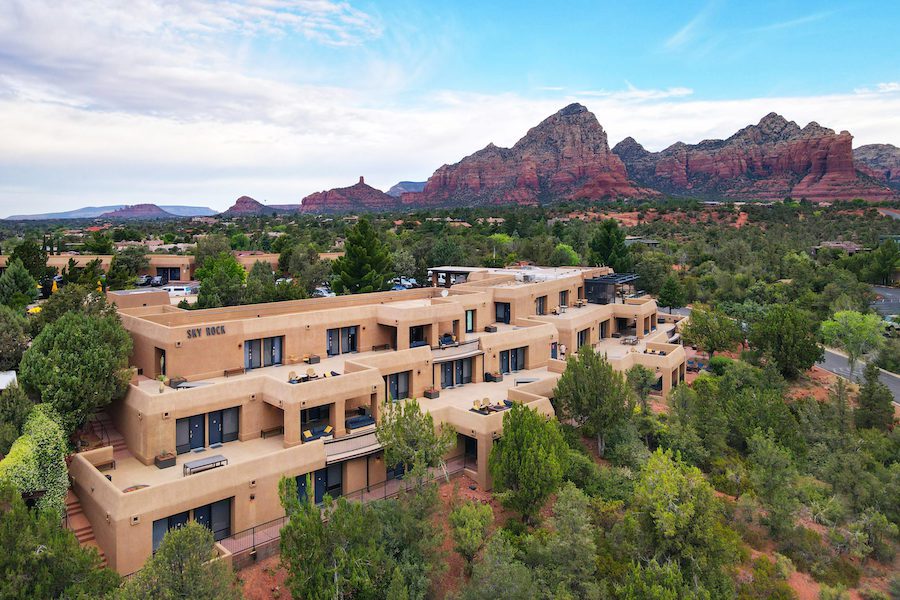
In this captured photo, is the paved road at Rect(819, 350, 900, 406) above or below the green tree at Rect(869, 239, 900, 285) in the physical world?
below

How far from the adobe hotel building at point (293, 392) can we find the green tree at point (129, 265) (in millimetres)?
23203

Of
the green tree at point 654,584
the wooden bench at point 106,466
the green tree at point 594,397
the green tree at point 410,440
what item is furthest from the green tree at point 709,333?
the wooden bench at point 106,466

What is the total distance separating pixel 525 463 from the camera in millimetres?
24500

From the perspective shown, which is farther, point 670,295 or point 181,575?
point 670,295

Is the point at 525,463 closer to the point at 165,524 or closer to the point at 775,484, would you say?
the point at 165,524

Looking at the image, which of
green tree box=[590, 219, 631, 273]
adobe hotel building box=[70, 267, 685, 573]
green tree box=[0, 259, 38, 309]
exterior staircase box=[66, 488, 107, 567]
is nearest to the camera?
exterior staircase box=[66, 488, 107, 567]

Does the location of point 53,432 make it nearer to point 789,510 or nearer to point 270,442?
point 270,442

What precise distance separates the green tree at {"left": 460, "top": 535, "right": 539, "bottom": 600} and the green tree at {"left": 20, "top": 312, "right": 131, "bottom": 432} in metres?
16.6

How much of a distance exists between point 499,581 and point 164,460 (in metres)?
13.9

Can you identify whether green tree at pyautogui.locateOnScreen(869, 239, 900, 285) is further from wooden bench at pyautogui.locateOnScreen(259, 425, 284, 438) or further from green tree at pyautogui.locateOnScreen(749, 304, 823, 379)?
wooden bench at pyautogui.locateOnScreen(259, 425, 284, 438)

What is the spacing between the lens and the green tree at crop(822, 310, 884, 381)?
187 feet

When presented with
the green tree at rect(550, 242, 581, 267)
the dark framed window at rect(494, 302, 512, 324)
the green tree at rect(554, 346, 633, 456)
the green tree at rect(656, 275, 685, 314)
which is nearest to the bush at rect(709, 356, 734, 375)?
the green tree at rect(656, 275, 685, 314)

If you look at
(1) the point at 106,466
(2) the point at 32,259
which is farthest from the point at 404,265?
(1) the point at 106,466

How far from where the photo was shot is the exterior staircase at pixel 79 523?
21047mm
